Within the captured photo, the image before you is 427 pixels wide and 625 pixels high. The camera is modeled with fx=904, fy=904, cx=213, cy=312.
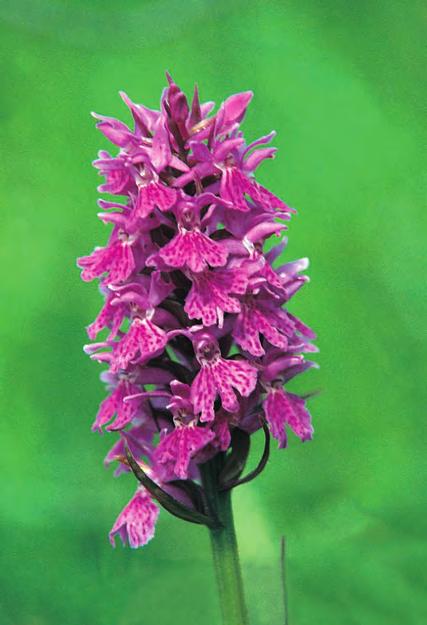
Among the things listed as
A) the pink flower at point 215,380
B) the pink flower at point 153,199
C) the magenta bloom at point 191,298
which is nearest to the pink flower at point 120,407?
the magenta bloom at point 191,298

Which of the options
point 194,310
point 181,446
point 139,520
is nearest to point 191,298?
point 194,310

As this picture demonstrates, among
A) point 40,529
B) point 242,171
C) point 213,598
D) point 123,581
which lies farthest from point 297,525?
point 242,171

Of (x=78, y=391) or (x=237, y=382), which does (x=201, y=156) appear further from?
(x=78, y=391)

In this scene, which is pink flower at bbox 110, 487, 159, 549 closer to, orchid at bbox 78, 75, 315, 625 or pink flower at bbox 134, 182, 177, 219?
orchid at bbox 78, 75, 315, 625

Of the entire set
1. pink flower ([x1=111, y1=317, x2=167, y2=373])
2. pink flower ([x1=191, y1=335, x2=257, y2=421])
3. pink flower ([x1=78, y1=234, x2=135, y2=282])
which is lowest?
pink flower ([x1=191, y1=335, x2=257, y2=421])

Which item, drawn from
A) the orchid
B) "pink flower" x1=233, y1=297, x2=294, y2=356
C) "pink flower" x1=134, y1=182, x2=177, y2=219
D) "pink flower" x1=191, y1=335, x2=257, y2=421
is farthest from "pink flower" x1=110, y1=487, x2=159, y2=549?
"pink flower" x1=134, y1=182, x2=177, y2=219

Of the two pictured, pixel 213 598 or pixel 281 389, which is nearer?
pixel 281 389

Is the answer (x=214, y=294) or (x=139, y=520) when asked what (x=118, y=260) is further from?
(x=139, y=520)
